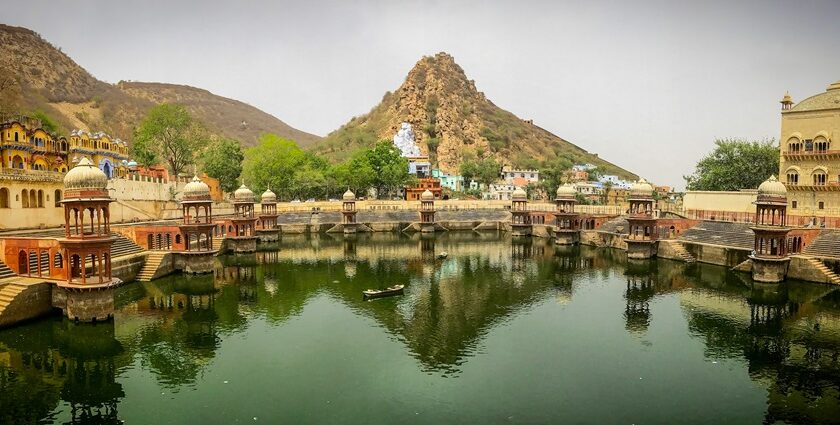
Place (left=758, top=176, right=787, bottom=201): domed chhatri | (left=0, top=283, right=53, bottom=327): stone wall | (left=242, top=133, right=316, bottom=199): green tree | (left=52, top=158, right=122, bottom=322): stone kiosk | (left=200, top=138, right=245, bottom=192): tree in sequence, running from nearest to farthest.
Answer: (left=0, top=283, right=53, bottom=327): stone wall → (left=52, top=158, right=122, bottom=322): stone kiosk → (left=758, top=176, right=787, bottom=201): domed chhatri → (left=200, top=138, right=245, bottom=192): tree → (left=242, top=133, right=316, bottom=199): green tree

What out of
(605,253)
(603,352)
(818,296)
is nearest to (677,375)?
(603,352)

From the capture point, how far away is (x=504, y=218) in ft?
239

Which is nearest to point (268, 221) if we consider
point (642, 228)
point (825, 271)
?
point (642, 228)

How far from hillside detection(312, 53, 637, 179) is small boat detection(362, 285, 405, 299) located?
10475 cm

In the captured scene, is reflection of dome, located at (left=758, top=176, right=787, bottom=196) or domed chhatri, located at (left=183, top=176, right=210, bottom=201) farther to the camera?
domed chhatri, located at (left=183, top=176, right=210, bottom=201)

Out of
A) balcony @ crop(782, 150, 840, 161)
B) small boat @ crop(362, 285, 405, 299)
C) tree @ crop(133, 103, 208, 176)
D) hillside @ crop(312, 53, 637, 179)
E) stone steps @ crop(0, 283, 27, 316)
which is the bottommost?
small boat @ crop(362, 285, 405, 299)

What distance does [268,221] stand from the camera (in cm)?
6069

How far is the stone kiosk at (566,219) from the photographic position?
56469 mm

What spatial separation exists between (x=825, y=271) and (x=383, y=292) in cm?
2778

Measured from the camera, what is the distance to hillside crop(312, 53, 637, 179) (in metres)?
148

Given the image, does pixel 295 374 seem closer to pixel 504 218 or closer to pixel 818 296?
pixel 818 296

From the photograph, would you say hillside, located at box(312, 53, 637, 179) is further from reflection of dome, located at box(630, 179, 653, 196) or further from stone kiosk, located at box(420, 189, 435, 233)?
reflection of dome, located at box(630, 179, 653, 196)

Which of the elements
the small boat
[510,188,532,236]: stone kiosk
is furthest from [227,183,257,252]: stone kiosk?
[510,188,532,236]: stone kiosk

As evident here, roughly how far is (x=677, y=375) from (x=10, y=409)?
73.5ft
